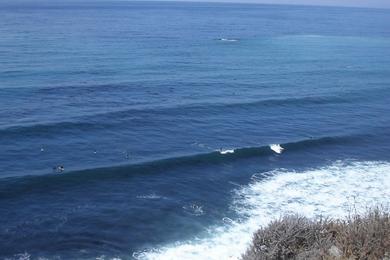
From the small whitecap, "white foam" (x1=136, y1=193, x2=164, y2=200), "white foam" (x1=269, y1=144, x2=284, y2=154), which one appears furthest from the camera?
"white foam" (x1=269, y1=144, x2=284, y2=154)

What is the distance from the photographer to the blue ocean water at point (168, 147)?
91.0 ft

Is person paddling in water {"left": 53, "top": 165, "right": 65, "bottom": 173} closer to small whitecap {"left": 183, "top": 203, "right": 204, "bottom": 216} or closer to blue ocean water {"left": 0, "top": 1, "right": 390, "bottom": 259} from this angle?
blue ocean water {"left": 0, "top": 1, "right": 390, "bottom": 259}

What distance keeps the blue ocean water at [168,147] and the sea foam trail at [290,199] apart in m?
0.13

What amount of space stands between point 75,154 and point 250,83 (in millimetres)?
33351

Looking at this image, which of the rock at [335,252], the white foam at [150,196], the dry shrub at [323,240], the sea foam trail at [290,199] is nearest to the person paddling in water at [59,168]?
the white foam at [150,196]

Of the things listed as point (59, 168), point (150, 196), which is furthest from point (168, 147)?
point (59, 168)

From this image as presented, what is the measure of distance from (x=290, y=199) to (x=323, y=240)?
54.8ft

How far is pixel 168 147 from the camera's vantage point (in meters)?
41.1

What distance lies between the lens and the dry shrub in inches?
590

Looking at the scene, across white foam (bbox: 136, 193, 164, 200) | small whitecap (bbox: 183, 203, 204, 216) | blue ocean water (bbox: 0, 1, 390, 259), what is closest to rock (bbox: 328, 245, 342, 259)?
blue ocean water (bbox: 0, 1, 390, 259)

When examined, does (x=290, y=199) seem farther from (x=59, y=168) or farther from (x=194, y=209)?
(x=59, y=168)

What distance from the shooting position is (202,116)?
50094mm

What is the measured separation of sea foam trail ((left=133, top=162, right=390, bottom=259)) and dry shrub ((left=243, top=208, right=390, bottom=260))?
8.49 metres

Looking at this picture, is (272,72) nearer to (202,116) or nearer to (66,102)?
(202,116)
